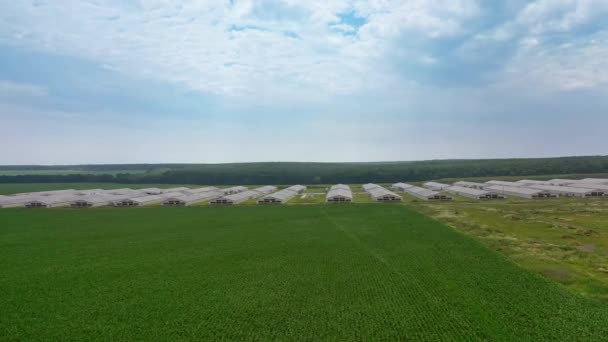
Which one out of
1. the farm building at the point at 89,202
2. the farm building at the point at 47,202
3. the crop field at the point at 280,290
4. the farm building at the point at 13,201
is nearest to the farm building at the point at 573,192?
the crop field at the point at 280,290

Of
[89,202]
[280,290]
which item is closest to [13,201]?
[89,202]

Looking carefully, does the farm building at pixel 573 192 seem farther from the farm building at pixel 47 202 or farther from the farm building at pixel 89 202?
the farm building at pixel 47 202

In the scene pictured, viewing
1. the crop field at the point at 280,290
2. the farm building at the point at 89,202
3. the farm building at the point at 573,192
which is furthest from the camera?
the farm building at the point at 89,202

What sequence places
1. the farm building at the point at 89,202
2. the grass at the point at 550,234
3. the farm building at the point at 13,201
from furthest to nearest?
1. the farm building at the point at 89,202
2. the farm building at the point at 13,201
3. the grass at the point at 550,234

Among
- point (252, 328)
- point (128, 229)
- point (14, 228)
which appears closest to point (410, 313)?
point (252, 328)

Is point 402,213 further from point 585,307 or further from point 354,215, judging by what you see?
point 585,307

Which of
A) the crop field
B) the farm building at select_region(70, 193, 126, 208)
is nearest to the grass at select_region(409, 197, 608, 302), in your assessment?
the crop field

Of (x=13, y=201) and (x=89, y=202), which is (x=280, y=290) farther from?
(x=13, y=201)
